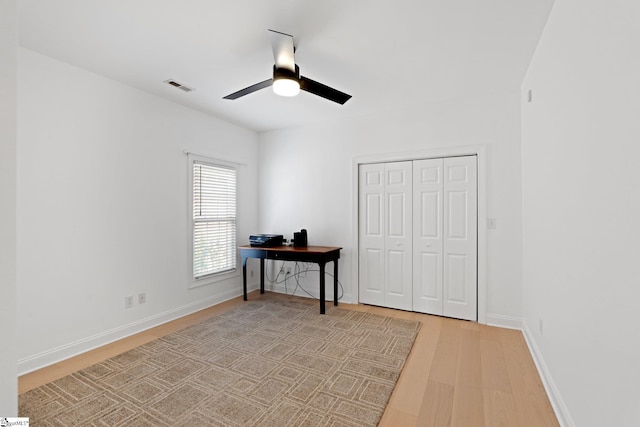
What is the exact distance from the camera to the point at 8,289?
0.83 m

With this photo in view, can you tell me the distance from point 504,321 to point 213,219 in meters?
3.84

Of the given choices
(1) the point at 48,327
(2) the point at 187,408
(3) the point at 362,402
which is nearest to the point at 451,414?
(3) the point at 362,402

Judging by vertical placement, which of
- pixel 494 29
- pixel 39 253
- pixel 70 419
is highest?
pixel 494 29

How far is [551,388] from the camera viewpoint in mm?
2000

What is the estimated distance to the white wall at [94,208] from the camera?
2.47 meters

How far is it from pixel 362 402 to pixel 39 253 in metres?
2.87

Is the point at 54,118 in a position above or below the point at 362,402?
above

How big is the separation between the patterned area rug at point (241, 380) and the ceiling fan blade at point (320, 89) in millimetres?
2315

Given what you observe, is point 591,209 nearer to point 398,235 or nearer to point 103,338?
point 398,235

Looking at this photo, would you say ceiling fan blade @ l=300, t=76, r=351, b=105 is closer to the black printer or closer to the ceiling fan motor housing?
the ceiling fan motor housing

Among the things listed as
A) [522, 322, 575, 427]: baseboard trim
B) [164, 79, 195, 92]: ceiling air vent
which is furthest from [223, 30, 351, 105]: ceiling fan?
[522, 322, 575, 427]: baseboard trim

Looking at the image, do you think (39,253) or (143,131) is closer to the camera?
(39,253)

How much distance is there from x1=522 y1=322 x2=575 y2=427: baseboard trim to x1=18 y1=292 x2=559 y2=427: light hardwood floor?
1.6 inches

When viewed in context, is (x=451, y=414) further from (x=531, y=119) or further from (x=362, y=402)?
(x=531, y=119)
